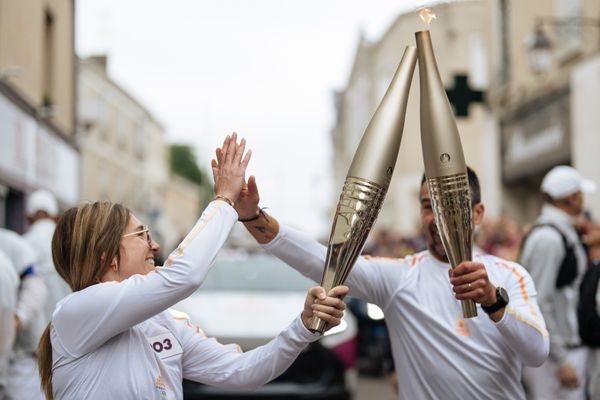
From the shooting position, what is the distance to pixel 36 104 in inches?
574

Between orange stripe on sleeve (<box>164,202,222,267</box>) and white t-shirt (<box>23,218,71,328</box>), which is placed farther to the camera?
white t-shirt (<box>23,218,71,328</box>)

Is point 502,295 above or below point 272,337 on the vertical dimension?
above

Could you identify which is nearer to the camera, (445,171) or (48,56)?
(445,171)

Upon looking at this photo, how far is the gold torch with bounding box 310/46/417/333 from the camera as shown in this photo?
2.75 meters

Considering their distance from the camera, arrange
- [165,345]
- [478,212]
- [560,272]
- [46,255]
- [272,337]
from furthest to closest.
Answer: [272,337] → [46,255] → [560,272] → [478,212] → [165,345]

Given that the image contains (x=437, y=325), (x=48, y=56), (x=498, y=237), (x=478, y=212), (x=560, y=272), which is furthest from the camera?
(x=48, y=56)

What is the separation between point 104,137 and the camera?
3522cm

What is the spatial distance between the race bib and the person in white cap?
2859 mm

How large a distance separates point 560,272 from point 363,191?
9.30 ft

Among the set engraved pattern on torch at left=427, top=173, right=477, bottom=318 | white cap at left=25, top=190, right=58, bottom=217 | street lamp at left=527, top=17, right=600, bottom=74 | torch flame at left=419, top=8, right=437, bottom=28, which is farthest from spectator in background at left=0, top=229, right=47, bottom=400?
street lamp at left=527, top=17, right=600, bottom=74

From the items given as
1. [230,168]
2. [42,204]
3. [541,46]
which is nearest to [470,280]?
[230,168]

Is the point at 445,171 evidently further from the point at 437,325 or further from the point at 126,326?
the point at 126,326

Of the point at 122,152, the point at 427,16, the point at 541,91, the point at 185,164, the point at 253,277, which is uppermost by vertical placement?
the point at 185,164

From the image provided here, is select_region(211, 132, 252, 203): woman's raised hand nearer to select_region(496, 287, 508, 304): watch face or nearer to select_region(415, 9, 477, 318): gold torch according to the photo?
select_region(415, 9, 477, 318): gold torch
